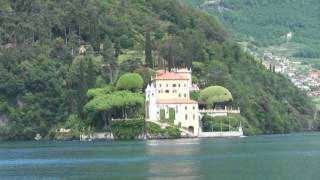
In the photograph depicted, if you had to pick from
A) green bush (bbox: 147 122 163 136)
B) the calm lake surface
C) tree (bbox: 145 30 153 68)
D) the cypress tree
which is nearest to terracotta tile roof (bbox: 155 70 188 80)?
tree (bbox: 145 30 153 68)

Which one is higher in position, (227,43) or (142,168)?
(227,43)

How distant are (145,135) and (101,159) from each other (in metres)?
44.9

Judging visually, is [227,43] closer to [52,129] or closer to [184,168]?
[52,129]

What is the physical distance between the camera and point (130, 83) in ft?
454

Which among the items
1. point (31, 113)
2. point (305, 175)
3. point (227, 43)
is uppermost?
point (227, 43)

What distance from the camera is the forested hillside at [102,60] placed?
143 meters

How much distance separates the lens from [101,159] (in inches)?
3511

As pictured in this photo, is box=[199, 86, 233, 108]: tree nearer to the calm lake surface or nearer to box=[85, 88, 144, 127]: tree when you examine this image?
box=[85, 88, 144, 127]: tree

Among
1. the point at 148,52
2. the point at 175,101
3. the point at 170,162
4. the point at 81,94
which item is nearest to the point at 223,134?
the point at 175,101

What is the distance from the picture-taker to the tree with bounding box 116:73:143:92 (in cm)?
13762

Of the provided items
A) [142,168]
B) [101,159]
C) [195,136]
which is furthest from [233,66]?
[142,168]

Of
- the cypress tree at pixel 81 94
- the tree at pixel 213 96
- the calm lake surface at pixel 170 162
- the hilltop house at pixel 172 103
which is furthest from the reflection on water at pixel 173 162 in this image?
the tree at pixel 213 96

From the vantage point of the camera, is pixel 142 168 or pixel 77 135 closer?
pixel 142 168

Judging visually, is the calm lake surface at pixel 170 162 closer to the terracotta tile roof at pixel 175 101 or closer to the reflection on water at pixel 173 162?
the reflection on water at pixel 173 162
